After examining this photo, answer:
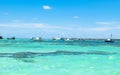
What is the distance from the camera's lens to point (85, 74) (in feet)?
56.5

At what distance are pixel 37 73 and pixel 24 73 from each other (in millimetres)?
805

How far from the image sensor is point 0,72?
56.3 feet

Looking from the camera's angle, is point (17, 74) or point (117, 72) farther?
point (117, 72)

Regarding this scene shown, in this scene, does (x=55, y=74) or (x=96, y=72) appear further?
(x=96, y=72)

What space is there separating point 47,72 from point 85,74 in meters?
2.38

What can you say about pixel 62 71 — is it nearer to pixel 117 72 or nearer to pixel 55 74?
pixel 55 74

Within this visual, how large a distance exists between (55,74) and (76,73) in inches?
57.3

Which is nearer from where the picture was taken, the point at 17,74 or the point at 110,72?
the point at 17,74

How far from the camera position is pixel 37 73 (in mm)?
17359

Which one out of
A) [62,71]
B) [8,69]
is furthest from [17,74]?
[62,71]

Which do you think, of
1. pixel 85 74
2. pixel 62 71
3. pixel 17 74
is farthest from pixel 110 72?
pixel 17 74

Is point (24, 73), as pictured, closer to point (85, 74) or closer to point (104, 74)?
point (85, 74)

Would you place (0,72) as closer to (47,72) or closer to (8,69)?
(8,69)

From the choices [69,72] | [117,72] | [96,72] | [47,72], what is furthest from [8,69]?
[117,72]
